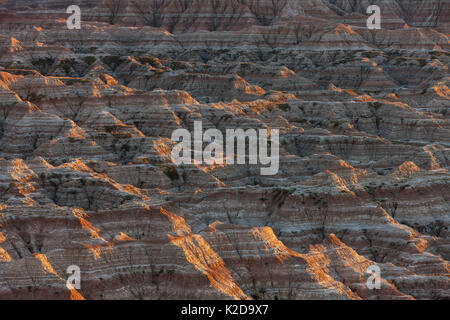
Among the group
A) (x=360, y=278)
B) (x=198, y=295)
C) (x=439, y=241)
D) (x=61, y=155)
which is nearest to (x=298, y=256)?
(x=360, y=278)

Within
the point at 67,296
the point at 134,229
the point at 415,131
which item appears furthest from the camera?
the point at 415,131

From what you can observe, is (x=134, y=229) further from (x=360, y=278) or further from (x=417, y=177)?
(x=417, y=177)

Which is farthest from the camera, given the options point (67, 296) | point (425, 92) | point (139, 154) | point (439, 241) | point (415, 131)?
point (425, 92)

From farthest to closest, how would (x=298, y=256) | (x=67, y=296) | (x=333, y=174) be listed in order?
(x=333, y=174) → (x=298, y=256) → (x=67, y=296)

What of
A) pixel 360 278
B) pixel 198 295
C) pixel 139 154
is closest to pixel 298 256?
pixel 360 278

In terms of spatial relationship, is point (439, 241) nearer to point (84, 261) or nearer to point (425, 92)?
point (84, 261)
